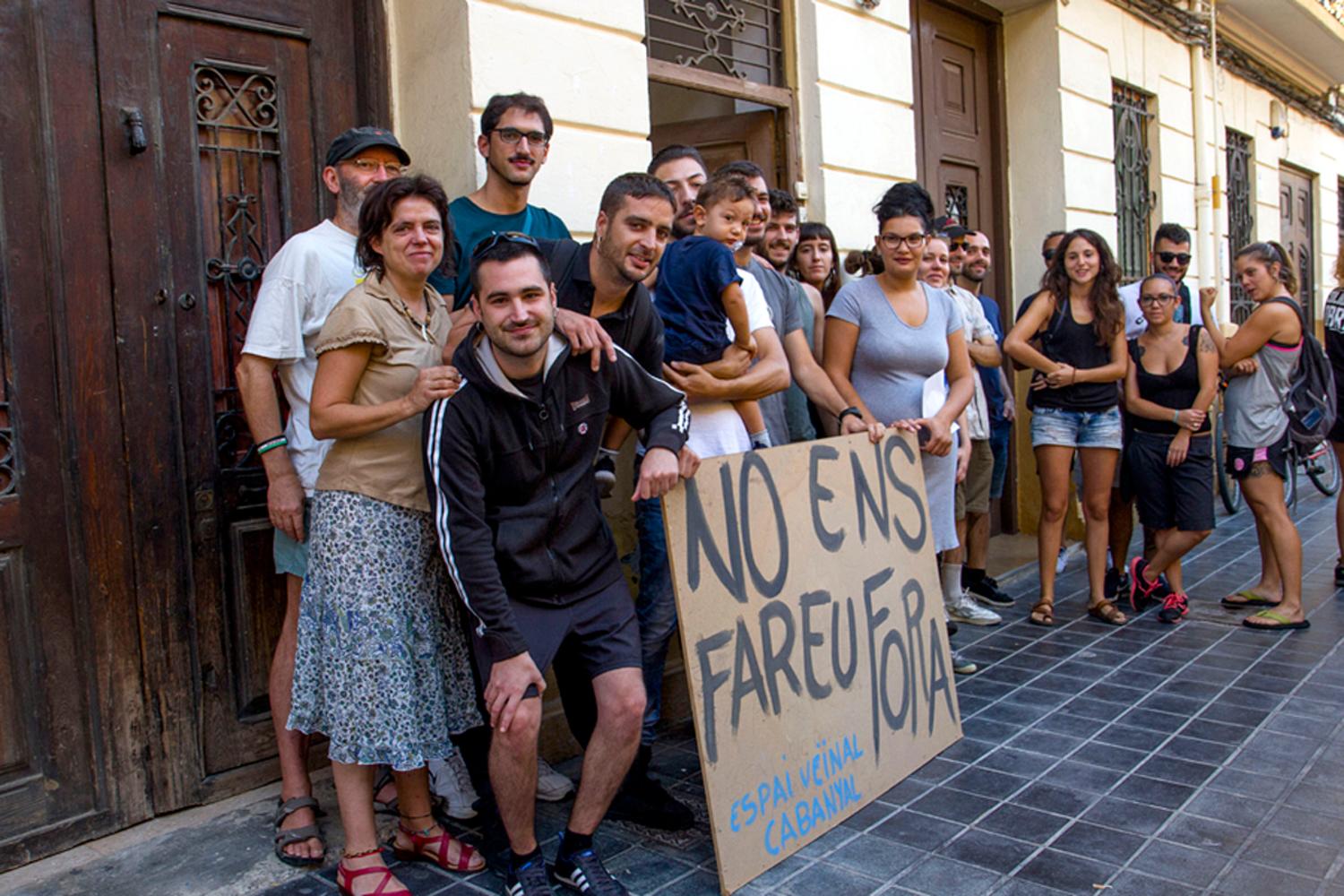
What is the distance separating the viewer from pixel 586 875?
295cm

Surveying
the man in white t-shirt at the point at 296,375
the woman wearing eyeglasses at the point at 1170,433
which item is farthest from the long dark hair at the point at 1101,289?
the man in white t-shirt at the point at 296,375

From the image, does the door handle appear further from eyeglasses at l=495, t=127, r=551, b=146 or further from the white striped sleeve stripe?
the white striped sleeve stripe

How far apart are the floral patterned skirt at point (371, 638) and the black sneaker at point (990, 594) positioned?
394 centimetres

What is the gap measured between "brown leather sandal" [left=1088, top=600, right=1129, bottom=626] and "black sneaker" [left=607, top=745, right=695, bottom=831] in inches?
125

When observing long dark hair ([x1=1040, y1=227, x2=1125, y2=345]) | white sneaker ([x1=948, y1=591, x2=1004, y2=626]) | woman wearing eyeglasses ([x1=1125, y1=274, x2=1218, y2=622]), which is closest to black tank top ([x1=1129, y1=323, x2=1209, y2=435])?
woman wearing eyeglasses ([x1=1125, y1=274, x2=1218, y2=622])

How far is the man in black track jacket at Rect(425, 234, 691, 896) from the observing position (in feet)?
9.22

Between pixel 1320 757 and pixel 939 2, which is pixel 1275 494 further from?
pixel 939 2

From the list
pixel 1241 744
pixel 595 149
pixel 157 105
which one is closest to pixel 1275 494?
pixel 1241 744

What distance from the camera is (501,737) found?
9.32 ft

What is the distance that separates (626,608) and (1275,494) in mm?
4250

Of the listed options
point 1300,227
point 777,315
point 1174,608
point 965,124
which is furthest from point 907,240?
point 1300,227

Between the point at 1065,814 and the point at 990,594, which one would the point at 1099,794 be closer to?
the point at 1065,814

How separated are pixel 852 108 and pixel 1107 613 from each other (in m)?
3.08

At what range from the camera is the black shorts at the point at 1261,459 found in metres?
5.77
